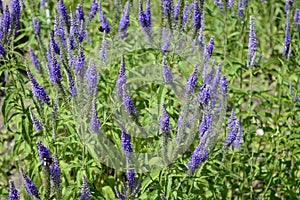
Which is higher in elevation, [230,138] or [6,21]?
[6,21]

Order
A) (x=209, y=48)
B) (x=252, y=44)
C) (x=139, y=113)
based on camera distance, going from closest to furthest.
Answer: (x=209, y=48) → (x=252, y=44) → (x=139, y=113)

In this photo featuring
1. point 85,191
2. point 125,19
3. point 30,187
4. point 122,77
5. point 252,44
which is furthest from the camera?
point 125,19

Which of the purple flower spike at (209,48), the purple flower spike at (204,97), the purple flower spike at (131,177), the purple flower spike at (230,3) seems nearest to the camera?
the purple flower spike at (131,177)

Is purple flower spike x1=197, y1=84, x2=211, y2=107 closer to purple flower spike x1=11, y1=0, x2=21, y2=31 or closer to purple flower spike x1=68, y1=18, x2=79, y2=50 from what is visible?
purple flower spike x1=68, y1=18, x2=79, y2=50

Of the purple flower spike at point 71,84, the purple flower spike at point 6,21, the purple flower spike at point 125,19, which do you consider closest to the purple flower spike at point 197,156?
the purple flower spike at point 71,84

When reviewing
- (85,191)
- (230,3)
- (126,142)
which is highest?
(230,3)

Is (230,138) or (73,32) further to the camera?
(73,32)

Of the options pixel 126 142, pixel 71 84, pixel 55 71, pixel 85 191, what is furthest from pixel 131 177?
pixel 55 71

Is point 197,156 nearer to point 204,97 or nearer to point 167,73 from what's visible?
point 204,97

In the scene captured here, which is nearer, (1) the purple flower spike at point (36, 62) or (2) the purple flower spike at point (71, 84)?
(2) the purple flower spike at point (71, 84)

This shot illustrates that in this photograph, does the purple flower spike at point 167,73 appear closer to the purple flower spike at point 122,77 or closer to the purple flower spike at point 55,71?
the purple flower spike at point 122,77

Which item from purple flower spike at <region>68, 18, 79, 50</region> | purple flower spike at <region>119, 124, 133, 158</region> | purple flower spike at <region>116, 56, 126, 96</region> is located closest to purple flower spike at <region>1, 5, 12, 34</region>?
purple flower spike at <region>68, 18, 79, 50</region>

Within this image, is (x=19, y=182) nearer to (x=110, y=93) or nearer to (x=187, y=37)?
(x=110, y=93)

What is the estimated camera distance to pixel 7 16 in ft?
13.2
